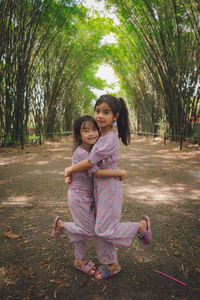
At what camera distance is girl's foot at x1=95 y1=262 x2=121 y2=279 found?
4.68 feet

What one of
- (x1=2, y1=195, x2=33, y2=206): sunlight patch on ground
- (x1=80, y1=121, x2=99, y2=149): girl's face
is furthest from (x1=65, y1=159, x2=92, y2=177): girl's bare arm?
(x1=2, y1=195, x2=33, y2=206): sunlight patch on ground

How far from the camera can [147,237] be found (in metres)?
1.44

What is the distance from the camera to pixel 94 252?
1758 millimetres

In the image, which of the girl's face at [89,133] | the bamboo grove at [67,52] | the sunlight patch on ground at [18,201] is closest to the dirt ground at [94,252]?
the sunlight patch on ground at [18,201]

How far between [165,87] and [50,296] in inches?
310

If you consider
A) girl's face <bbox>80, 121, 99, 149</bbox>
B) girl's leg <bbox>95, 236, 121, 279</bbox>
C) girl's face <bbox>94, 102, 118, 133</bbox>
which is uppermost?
girl's face <bbox>94, 102, 118, 133</bbox>

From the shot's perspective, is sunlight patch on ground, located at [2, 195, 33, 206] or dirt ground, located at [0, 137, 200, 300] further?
sunlight patch on ground, located at [2, 195, 33, 206]

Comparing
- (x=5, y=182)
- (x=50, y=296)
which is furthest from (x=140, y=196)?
(x=5, y=182)

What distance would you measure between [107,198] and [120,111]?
0.62 metres

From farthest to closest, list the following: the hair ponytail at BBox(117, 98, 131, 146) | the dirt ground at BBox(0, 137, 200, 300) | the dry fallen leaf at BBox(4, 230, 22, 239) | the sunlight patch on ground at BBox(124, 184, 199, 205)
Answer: the sunlight patch on ground at BBox(124, 184, 199, 205) < the dry fallen leaf at BBox(4, 230, 22, 239) < the hair ponytail at BBox(117, 98, 131, 146) < the dirt ground at BBox(0, 137, 200, 300)

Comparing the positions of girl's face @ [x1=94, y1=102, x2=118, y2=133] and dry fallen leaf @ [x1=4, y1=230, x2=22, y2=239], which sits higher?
girl's face @ [x1=94, y1=102, x2=118, y2=133]

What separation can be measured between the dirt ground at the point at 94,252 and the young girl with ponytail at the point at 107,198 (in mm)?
180

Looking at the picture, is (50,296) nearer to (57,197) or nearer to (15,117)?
(57,197)

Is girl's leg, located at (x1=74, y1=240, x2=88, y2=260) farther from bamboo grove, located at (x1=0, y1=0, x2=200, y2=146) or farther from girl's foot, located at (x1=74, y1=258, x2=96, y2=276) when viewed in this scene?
bamboo grove, located at (x1=0, y1=0, x2=200, y2=146)
